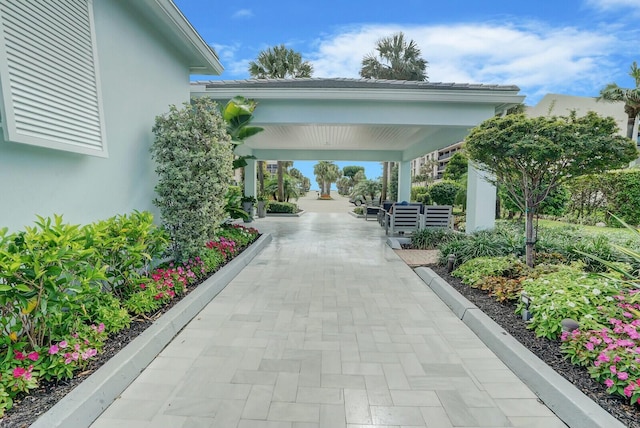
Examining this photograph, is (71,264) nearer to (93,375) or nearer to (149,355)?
(93,375)

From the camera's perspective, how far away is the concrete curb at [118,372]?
188 cm

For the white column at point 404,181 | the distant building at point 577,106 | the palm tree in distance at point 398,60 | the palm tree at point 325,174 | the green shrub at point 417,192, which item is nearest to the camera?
the white column at point 404,181

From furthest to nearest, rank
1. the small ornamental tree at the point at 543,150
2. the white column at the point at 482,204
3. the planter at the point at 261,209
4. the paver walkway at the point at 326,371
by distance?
1. the planter at the point at 261,209
2. the white column at the point at 482,204
3. the small ornamental tree at the point at 543,150
4. the paver walkway at the point at 326,371

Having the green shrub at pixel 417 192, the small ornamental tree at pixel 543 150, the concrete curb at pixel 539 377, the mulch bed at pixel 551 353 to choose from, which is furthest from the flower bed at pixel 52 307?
the green shrub at pixel 417 192

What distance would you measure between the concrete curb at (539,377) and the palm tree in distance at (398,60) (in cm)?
2427

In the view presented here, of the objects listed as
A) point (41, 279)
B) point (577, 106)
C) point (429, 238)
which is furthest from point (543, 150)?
point (577, 106)

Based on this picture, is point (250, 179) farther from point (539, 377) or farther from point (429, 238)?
point (539, 377)

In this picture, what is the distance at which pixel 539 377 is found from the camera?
236 centimetres

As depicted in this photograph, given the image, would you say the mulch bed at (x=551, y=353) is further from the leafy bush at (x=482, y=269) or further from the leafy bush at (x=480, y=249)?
the leafy bush at (x=480, y=249)

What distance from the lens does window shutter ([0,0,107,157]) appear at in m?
2.54

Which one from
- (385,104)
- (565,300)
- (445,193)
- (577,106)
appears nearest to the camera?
(565,300)

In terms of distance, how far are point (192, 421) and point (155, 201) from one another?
347 cm

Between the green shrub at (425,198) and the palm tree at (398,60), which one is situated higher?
the palm tree at (398,60)

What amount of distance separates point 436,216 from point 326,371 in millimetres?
7319
